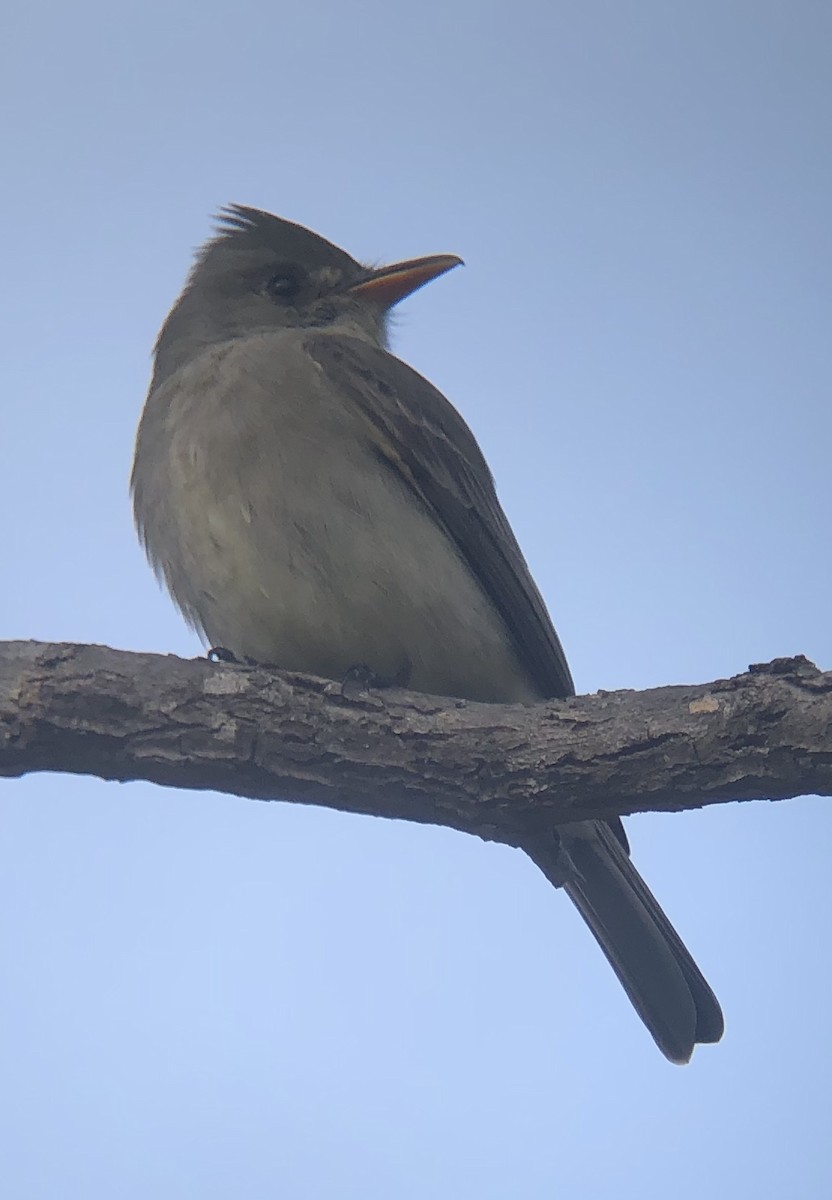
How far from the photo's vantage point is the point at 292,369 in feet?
16.0

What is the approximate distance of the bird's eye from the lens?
5844mm

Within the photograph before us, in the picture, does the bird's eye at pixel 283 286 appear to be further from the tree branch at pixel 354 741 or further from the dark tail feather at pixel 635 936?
the dark tail feather at pixel 635 936

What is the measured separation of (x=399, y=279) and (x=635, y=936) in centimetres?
297

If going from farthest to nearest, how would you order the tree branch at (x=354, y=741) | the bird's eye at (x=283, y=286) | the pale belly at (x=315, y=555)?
the bird's eye at (x=283, y=286) < the pale belly at (x=315, y=555) < the tree branch at (x=354, y=741)

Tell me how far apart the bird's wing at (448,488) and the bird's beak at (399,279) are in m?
0.74

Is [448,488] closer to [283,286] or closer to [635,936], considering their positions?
[283,286]

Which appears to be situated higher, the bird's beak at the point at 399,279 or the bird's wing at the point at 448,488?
the bird's beak at the point at 399,279

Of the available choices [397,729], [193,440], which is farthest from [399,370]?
[397,729]

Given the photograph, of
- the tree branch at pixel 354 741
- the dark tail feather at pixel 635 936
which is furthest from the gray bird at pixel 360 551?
the tree branch at pixel 354 741

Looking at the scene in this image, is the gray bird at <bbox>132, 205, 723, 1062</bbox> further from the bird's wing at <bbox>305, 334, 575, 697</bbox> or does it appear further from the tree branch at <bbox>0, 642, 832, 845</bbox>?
the tree branch at <bbox>0, 642, 832, 845</bbox>

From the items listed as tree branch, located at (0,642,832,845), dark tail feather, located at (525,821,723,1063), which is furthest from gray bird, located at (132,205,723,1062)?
tree branch, located at (0,642,832,845)

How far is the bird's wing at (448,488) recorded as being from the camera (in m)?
4.82

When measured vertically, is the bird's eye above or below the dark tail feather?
above

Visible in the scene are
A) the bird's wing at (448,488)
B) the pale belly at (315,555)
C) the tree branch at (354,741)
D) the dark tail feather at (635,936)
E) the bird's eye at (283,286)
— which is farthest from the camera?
the bird's eye at (283,286)
